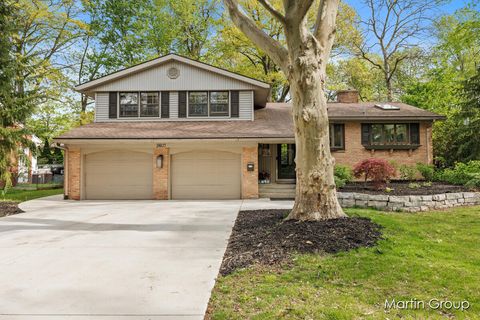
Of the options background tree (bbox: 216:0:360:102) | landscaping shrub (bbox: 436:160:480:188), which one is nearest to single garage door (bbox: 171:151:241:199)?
landscaping shrub (bbox: 436:160:480:188)

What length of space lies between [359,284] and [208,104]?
12659mm

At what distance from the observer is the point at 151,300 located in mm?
3414

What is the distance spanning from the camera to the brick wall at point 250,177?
44.0ft

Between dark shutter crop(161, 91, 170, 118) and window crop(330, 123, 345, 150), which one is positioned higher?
dark shutter crop(161, 91, 170, 118)

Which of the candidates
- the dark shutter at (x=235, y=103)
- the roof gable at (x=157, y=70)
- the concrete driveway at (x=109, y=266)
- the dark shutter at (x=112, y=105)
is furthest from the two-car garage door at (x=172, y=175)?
the concrete driveway at (x=109, y=266)

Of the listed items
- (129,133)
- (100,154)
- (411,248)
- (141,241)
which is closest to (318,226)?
(411,248)

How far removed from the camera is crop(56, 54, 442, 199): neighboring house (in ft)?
44.2

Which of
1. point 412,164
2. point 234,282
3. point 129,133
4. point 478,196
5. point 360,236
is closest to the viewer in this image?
point 234,282

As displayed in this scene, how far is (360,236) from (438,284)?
173cm

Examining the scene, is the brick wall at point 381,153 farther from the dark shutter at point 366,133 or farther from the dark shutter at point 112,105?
the dark shutter at point 112,105

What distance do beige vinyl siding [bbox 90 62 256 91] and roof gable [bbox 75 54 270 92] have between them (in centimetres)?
4

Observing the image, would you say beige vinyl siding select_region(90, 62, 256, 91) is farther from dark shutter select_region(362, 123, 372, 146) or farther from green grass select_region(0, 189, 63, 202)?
dark shutter select_region(362, 123, 372, 146)

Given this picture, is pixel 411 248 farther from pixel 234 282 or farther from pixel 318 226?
pixel 234 282

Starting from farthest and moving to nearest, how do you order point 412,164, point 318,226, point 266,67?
1. point 266,67
2. point 412,164
3. point 318,226
